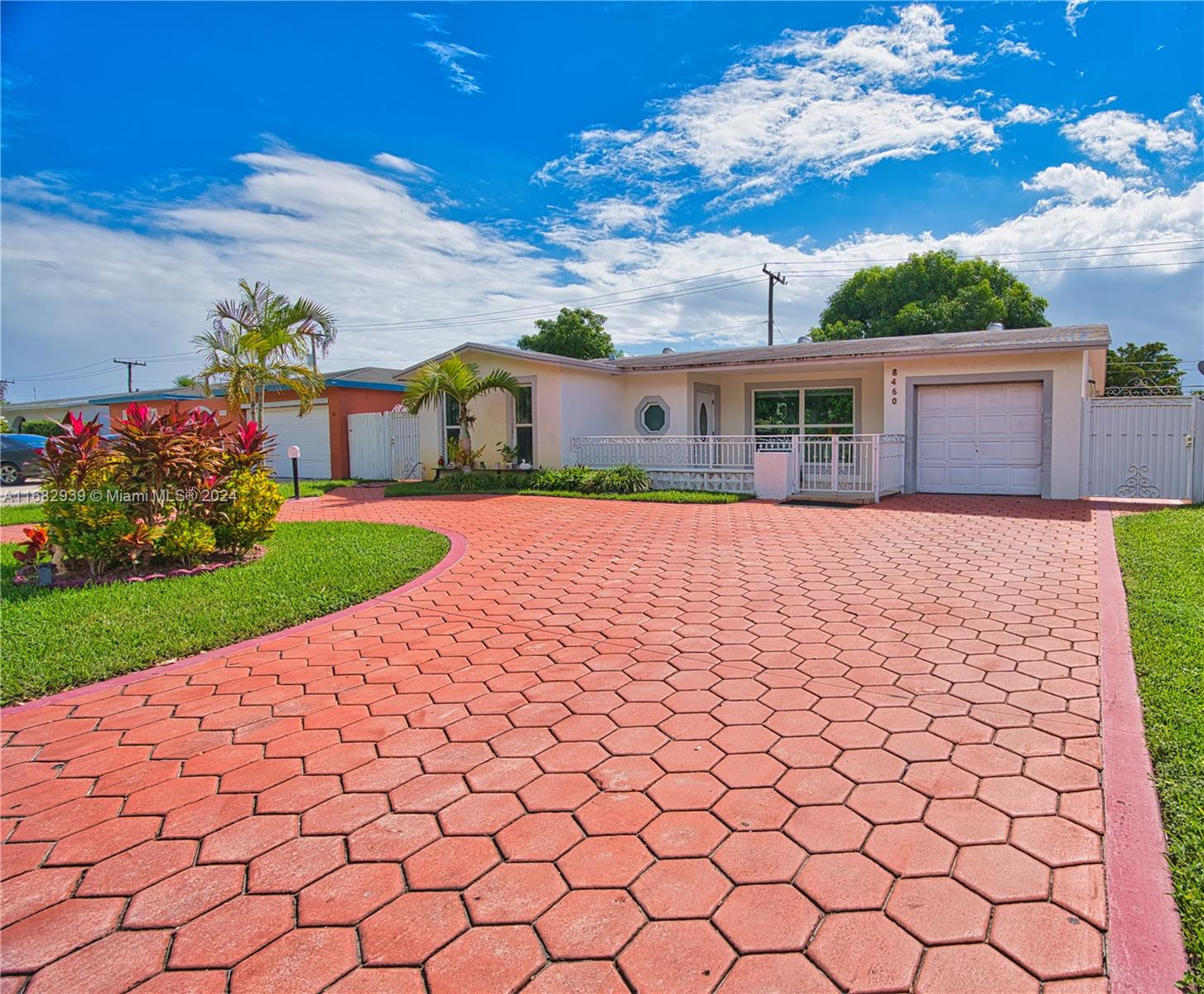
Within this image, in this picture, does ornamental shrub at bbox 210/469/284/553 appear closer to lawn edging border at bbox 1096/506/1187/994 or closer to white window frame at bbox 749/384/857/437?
lawn edging border at bbox 1096/506/1187/994

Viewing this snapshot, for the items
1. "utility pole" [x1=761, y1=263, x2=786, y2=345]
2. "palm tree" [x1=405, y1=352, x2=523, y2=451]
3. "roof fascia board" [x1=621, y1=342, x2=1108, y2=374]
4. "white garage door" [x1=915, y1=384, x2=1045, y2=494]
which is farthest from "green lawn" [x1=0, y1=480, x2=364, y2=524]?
"utility pole" [x1=761, y1=263, x2=786, y2=345]

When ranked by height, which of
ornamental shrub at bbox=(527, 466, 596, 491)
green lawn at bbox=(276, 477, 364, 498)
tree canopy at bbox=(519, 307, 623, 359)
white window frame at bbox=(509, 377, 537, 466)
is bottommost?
green lawn at bbox=(276, 477, 364, 498)

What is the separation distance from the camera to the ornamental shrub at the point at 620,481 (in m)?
15.0

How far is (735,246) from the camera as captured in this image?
2673cm

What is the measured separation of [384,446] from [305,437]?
3.79m

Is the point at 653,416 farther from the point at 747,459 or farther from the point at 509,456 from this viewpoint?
the point at 747,459

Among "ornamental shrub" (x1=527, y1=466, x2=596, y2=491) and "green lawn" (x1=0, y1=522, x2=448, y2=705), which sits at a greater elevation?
"ornamental shrub" (x1=527, y1=466, x2=596, y2=491)

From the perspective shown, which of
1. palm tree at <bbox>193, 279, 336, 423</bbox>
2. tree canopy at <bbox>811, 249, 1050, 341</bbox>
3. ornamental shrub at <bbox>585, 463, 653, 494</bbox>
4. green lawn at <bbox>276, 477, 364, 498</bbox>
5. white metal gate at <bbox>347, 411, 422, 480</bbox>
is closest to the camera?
ornamental shrub at <bbox>585, 463, 653, 494</bbox>

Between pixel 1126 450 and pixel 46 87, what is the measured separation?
56.9 ft

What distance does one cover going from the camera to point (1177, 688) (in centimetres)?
363

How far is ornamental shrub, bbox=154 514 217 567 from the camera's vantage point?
6.95m

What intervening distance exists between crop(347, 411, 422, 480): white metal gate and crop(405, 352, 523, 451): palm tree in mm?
2483

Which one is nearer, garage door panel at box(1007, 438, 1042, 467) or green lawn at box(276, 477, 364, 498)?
garage door panel at box(1007, 438, 1042, 467)

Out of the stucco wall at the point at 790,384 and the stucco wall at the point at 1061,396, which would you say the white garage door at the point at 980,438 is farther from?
the stucco wall at the point at 790,384
